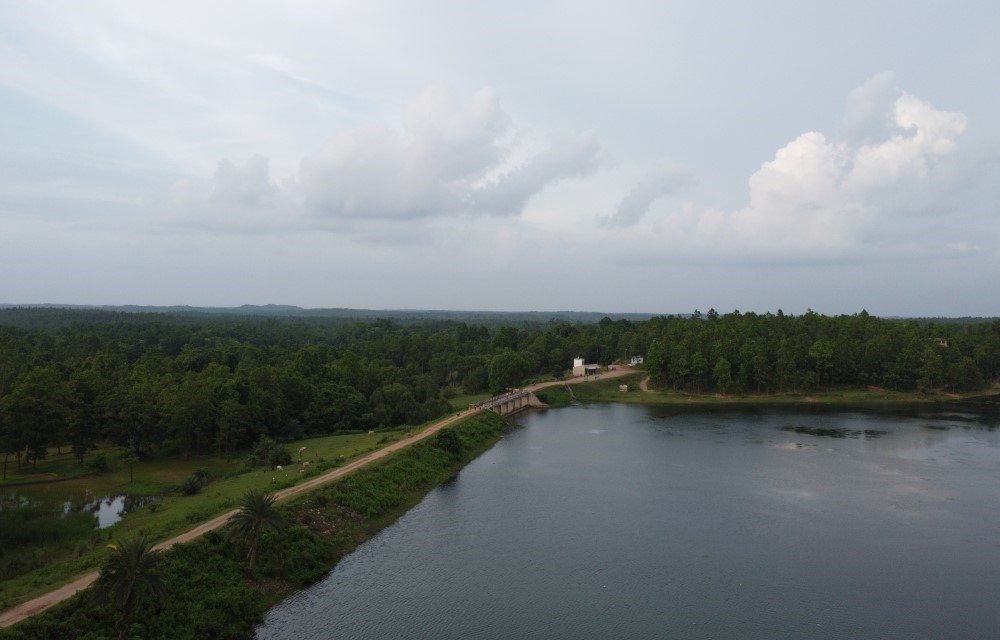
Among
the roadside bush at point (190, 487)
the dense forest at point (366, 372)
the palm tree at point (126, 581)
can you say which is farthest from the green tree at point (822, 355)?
the palm tree at point (126, 581)

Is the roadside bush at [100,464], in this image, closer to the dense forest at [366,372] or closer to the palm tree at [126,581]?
the dense forest at [366,372]

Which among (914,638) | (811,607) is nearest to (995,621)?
(914,638)

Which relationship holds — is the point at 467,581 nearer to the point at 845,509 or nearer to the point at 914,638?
the point at 914,638

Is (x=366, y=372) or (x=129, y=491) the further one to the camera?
(x=366, y=372)

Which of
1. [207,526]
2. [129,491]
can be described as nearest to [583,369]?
[129,491]

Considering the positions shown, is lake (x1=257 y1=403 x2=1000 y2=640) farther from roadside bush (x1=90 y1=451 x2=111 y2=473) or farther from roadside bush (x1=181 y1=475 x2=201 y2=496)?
roadside bush (x1=90 y1=451 x2=111 y2=473)

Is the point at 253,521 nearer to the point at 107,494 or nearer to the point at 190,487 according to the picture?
the point at 190,487
